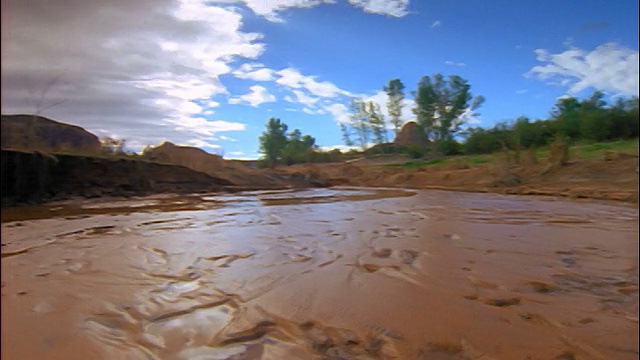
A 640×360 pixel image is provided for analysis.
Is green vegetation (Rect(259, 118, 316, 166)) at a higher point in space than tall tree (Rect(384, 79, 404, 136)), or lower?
lower

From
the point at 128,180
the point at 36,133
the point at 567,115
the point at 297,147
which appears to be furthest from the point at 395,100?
the point at 128,180

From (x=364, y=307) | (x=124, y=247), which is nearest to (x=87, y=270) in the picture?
(x=124, y=247)

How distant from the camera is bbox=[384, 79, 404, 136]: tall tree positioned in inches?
32.9

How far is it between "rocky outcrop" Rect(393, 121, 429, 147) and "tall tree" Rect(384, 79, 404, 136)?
0.02 m

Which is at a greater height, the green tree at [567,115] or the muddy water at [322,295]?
the green tree at [567,115]

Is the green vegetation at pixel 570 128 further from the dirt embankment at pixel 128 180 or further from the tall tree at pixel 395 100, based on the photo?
the dirt embankment at pixel 128 180

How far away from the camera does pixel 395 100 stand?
89 centimetres

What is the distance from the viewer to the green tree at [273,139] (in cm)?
87

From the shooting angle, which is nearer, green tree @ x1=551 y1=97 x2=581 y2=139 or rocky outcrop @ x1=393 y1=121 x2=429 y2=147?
green tree @ x1=551 y1=97 x2=581 y2=139

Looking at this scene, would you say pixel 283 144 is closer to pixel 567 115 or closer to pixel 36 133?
pixel 36 133

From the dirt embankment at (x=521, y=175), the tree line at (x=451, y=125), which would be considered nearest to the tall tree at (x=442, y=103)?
the tree line at (x=451, y=125)

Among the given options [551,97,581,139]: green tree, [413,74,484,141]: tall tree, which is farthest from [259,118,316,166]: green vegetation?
[551,97,581,139]: green tree

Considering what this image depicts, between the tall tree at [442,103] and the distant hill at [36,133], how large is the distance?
0.68m

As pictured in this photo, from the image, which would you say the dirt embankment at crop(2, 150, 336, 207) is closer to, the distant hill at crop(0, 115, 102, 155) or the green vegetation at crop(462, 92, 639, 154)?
the green vegetation at crop(462, 92, 639, 154)
